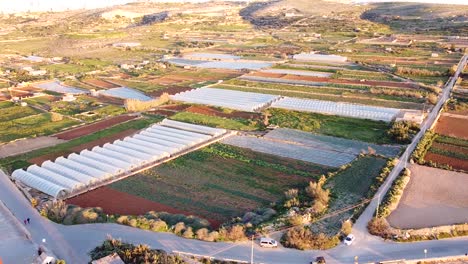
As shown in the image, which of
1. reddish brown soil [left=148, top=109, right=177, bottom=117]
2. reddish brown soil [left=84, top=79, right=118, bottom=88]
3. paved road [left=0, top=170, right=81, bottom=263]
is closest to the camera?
paved road [left=0, top=170, right=81, bottom=263]

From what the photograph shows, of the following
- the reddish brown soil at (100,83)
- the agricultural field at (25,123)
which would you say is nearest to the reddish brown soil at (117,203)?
the agricultural field at (25,123)

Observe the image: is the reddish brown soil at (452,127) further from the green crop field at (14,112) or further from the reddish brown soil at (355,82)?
the green crop field at (14,112)

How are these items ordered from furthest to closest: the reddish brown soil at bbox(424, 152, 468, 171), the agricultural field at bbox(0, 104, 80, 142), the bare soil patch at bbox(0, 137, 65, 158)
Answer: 1. the agricultural field at bbox(0, 104, 80, 142)
2. the bare soil patch at bbox(0, 137, 65, 158)
3. the reddish brown soil at bbox(424, 152, 468, 171)

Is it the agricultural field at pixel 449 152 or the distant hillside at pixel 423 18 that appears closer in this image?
the agricultural field at pixel 449 152

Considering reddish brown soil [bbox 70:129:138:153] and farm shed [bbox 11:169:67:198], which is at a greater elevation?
farm shed [bbox 11:169:67:198]

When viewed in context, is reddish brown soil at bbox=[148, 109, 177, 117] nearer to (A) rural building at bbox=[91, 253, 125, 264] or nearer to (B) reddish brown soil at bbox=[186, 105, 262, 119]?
(B) reddish brown soil at bbox=[186, 105, 262, 119]

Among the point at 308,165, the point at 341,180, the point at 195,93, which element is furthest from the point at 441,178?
the point at 195,93

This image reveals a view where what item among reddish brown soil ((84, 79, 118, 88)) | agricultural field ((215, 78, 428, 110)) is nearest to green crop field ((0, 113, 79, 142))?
reddish brown soil ((84, 79, 118, 88))
